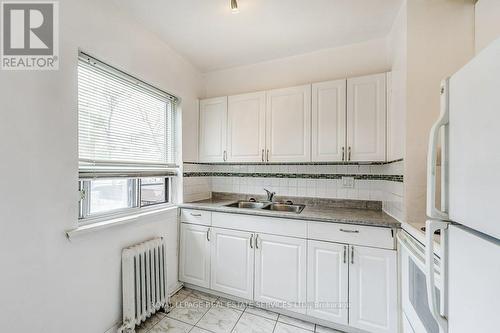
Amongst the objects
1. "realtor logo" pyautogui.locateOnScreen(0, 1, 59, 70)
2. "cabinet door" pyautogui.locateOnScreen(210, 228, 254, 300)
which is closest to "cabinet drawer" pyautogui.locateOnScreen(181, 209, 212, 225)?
"cabinet door" pyautogui.locateOnScreen(210, 228, 254, 300)

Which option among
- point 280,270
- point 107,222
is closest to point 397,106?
point 280,270

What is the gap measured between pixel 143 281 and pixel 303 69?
259 centimetres

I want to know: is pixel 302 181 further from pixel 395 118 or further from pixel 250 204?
pixel 395 118

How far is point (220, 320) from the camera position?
1871 mm

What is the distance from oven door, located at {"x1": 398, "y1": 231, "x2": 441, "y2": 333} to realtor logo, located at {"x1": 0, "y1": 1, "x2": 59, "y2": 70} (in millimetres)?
2411

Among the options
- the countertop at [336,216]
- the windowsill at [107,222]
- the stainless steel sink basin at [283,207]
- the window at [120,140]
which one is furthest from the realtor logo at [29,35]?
the stainless steel sink basin at [283,207]

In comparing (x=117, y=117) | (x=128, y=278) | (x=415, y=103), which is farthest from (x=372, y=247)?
(x=117, y=117)

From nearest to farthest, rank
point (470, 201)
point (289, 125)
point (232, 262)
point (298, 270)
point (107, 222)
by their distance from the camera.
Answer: point (470, 201) → point (107, 222) → point (298, 270) → point (232, 262) → point (289, 125)

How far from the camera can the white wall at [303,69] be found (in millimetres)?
2164

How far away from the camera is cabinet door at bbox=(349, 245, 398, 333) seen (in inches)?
62.7

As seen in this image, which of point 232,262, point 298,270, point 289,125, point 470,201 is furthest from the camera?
point 289,125

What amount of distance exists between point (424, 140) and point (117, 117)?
2367 millimetres

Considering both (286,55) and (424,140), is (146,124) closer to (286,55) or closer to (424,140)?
(286,55)

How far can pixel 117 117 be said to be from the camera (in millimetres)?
1802
